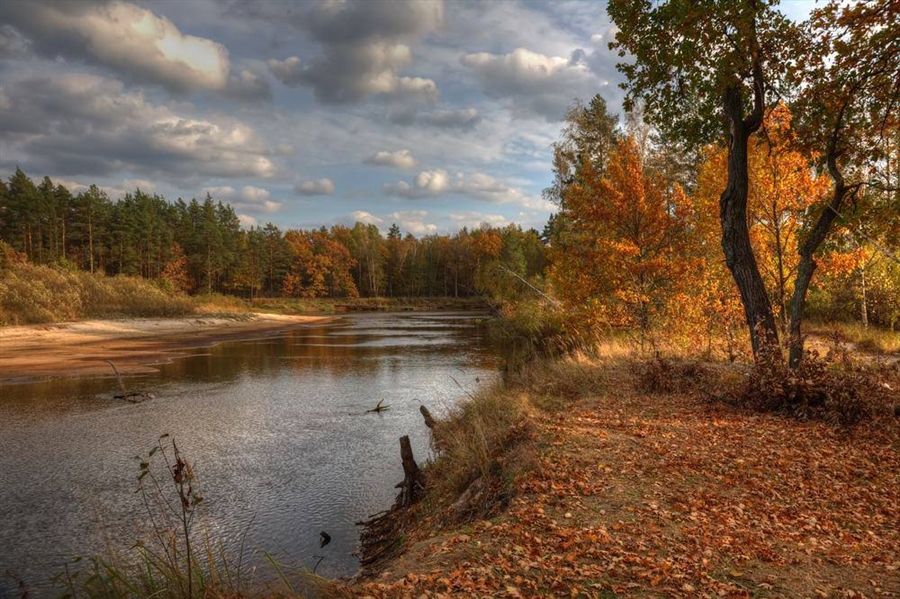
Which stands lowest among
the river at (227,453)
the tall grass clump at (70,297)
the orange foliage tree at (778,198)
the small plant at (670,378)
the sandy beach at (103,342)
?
the river at (227,453)

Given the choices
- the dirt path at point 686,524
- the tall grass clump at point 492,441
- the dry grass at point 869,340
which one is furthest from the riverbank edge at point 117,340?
the dry grass at point 869,340

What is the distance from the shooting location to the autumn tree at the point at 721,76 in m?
9.46

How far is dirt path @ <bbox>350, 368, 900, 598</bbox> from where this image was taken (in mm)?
4297

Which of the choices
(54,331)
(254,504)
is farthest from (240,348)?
(254,504)

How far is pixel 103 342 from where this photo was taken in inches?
1280

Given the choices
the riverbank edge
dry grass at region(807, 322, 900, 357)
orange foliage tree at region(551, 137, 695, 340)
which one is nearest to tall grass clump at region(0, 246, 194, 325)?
the riverbank edge

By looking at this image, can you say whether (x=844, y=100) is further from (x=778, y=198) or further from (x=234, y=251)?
(x=234, y=251)

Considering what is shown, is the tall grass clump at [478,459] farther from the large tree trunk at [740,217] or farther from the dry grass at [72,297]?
the dry grass at [72,297]

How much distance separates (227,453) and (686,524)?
33.5 ft

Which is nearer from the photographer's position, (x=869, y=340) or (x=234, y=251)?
(x=869, y=340)

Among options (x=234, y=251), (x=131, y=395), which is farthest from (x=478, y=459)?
(x=234, y=251)

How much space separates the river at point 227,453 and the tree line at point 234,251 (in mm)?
24078

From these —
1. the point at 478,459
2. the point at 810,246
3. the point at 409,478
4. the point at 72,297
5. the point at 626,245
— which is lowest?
the point at 409,478

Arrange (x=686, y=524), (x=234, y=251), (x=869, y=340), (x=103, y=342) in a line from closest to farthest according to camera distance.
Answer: (x=686, y=524)
(x=869, y=340)
(x=103, y=342)
(x=234, y=251)
